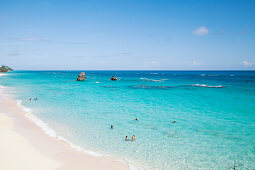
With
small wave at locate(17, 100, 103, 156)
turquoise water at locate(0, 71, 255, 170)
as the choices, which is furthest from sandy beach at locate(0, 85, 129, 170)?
turquoise water at locate(0, 71, 255, 170)

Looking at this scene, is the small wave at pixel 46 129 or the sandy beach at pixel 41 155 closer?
the sandy beach at pixel 41 155

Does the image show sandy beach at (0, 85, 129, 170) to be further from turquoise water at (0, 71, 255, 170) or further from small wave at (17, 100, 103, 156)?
turquoise water at (0, 71, 255, 170)

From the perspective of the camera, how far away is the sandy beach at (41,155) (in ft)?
36.7

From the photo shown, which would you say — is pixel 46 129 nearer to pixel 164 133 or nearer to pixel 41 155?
pixel 41 155

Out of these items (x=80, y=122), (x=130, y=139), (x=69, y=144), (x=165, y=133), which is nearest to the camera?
(x=69, y=144)

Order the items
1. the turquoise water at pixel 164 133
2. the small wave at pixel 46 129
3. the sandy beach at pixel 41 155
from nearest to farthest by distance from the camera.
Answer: the sandy beach at pixel 41 155 < the turquoise water at pixel 164 133 < the small wave at pixel 46 129

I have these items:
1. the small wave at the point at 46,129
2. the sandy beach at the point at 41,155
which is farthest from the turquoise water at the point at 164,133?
the sandy beach at the point at 41,155

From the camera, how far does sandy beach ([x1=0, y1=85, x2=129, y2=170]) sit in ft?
36.7

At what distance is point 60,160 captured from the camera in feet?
39.0

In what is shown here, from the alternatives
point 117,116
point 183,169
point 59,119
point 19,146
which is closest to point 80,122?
point 59,119

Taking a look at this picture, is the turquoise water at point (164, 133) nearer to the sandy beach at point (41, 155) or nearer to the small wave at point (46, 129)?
the small wave at point (46, 129)

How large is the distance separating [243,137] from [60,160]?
660 inches

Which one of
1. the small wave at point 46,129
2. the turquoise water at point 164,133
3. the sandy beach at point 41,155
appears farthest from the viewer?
Answer: the small wave at point 46,129

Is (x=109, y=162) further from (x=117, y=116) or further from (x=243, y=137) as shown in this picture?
(x=243, y=137)
